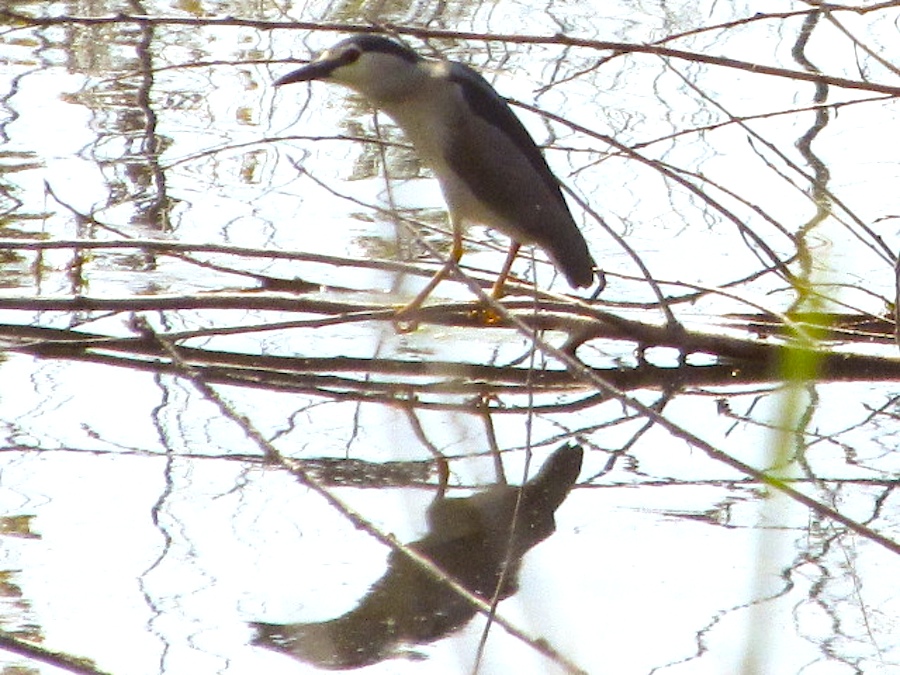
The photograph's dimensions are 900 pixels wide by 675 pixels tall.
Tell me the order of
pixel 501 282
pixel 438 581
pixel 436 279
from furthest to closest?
1. pixel 501 282
2. pixel 436 279
3. pixel 438 581

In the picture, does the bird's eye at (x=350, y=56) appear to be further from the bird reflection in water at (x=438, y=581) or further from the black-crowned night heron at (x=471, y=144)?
the bird reflection in water at (x=438, y=581)

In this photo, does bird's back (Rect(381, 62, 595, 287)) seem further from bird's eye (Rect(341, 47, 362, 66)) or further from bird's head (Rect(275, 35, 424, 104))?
bird's eye (Rect(341, 47, 362, 66))

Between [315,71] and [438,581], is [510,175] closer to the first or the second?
[315,71]

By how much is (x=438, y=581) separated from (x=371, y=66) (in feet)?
5.20

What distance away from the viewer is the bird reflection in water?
234 cm

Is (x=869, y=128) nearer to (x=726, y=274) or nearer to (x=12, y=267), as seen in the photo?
(x=726, y=274)

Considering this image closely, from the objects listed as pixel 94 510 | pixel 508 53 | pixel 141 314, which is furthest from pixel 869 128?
pixel 94 510

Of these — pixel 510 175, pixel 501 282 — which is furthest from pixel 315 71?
pixel 501 282

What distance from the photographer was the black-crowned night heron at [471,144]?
3.66 m

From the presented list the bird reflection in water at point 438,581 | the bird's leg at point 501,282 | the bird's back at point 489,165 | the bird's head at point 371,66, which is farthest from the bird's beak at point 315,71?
the bird reflection in water at point 438,581

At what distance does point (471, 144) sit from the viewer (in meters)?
3.72

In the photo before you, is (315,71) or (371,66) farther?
(371,66)

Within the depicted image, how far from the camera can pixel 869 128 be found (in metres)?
5.41

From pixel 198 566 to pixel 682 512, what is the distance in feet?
2.98
